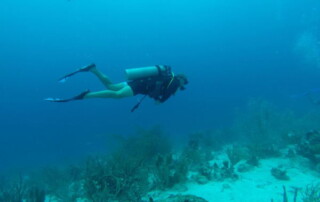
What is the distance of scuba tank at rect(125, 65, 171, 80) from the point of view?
714 cm

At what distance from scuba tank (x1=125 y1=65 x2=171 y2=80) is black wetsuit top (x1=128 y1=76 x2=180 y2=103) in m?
0.14

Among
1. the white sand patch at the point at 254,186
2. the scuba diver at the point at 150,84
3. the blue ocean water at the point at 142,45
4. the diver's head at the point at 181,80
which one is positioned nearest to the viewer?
the white sand patch at the point at 254,186

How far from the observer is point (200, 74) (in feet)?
320

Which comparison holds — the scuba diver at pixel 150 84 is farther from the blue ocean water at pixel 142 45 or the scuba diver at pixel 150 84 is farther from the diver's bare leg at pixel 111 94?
the blue ocean water at pixel 142 45

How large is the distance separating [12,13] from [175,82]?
96359mm

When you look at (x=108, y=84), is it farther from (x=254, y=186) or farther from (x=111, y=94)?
(x=254, y=186)

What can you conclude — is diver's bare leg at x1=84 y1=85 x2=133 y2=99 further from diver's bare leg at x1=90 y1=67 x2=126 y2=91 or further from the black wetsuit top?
diver's bare leg at x1=90 y1=67 x2=126 y2=91

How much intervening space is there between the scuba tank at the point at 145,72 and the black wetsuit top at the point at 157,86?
0.14m

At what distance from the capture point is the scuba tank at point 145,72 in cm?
714

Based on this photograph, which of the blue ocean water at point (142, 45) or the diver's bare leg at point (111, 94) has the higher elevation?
the blue ocean water at point (142, 45)

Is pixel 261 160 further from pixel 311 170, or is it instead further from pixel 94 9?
pixel 94 9

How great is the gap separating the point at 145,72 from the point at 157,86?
537 mm

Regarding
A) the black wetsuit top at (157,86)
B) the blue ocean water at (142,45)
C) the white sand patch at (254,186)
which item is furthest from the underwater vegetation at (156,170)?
the blue ocean water at (142,45)

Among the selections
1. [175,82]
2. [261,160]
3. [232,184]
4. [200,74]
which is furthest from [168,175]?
[200,74]
